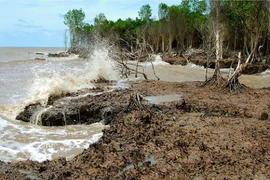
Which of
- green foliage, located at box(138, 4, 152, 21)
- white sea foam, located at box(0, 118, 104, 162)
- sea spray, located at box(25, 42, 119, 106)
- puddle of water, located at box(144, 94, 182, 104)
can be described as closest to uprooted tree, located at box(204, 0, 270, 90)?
puddle of water, located at box(144, 94, 182, 104)

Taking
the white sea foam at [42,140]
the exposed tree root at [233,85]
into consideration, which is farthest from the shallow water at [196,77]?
the white sea foam at [42,140]

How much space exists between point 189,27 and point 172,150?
48.1 m

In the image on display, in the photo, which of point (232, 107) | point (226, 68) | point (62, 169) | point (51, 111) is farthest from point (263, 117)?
point (226, 68)

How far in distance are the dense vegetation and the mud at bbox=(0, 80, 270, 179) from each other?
1937 centimetres

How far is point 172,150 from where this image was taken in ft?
18.7

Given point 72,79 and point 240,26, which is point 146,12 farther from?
point 72,79

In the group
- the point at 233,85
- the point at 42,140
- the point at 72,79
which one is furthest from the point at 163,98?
the point at 72,79

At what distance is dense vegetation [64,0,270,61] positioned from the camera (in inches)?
1246

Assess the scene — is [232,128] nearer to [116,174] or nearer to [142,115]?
[142,115]

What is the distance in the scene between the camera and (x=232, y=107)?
9.21m

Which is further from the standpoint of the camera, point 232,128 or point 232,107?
point 232,107

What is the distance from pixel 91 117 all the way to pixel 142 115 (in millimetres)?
2621

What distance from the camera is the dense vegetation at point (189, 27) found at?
31641 mm

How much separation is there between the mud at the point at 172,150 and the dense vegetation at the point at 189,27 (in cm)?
1937
